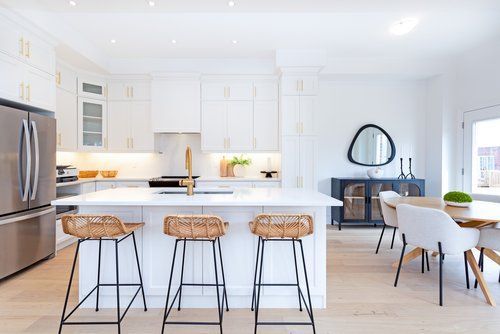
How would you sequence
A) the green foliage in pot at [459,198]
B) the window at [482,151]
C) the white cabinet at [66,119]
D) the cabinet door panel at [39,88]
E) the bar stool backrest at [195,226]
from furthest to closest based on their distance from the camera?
the white cabinet at [66,119]
the window at [482,151]
the cabinet door panel at [39,88]
the green foliage in pot at [459,198]
the bar stool backrest at [195,226]

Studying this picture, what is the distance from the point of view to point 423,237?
8.68 feet

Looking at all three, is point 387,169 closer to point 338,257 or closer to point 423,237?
point 338,257

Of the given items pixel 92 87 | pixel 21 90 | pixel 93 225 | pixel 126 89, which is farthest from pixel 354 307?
pixel 92 87

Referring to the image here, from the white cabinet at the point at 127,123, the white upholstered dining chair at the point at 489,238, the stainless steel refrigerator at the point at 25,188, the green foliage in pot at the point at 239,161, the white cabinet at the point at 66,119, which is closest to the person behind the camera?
the white upholstered dining chair at the point at 489,238

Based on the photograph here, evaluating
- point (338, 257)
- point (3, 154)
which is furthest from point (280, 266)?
point (3, 154)

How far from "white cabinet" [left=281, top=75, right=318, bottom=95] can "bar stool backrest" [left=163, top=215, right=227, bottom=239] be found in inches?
124

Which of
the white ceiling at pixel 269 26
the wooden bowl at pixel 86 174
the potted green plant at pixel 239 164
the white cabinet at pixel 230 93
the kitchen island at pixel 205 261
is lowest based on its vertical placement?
the kitchen island at pixel 205 261

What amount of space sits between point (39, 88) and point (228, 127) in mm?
2603

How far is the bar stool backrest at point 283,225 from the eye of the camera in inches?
Result: 81.0

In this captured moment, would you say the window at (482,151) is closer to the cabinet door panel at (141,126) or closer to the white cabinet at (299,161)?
the white cabinet at (299,161)

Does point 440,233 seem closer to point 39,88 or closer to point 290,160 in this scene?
point 290,160

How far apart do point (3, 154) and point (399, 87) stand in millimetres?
5811

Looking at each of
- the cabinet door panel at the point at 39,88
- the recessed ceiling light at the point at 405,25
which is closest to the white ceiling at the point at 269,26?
the recessed ceiling light at the point at 405,25

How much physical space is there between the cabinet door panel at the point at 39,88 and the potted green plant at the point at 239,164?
2687 millimetres
